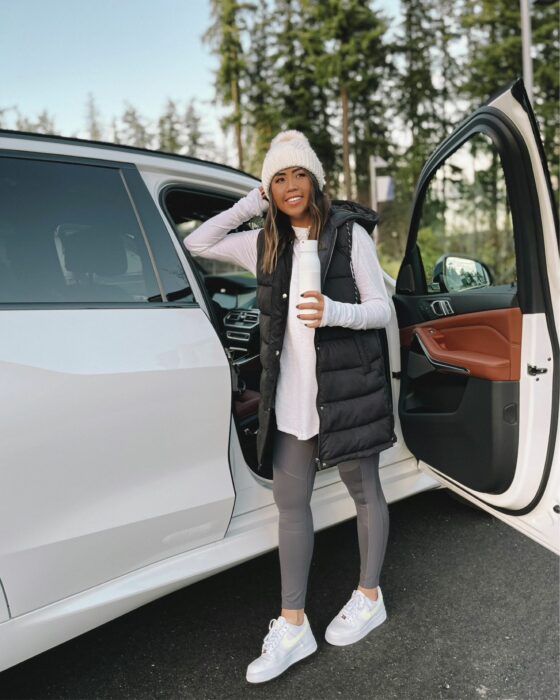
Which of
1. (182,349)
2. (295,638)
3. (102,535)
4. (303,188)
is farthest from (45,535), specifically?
(303,188)

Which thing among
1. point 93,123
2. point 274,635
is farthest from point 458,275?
point 93,123

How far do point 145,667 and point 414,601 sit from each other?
106 cm

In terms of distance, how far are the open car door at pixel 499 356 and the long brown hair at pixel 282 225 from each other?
58 cm

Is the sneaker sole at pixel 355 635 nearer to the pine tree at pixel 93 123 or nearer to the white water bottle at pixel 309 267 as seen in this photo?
the white water bottle at pixel 309 267

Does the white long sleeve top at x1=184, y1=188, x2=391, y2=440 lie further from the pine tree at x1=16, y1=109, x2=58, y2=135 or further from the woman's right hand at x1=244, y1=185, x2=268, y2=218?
the pine tree at x1=16, y1=109, x2=58, y2=135

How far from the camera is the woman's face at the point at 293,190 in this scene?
1.87m

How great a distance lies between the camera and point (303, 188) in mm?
1871

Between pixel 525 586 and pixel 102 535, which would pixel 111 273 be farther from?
pixel 525 586

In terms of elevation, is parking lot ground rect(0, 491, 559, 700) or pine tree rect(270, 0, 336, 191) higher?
pine tree rect(270, 0, 336, 191)

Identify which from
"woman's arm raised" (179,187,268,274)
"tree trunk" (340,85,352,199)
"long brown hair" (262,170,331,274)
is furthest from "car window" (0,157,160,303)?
"tree trunk" (340,85,352,199)

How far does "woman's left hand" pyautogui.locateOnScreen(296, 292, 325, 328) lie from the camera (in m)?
1.67

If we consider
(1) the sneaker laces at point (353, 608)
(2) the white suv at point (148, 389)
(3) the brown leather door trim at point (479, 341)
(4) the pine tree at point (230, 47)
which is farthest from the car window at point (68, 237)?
(4) the pine tree at point (230, 47)

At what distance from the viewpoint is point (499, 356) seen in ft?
6.55

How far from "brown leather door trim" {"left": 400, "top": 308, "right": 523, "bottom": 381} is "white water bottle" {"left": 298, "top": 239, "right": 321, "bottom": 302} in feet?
2.35
